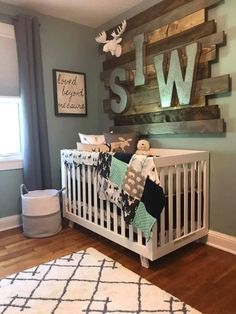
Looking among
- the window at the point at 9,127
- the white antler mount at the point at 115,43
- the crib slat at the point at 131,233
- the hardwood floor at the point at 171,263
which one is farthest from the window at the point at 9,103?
the crib slat at the point at 131,233

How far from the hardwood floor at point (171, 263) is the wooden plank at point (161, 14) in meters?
1.96

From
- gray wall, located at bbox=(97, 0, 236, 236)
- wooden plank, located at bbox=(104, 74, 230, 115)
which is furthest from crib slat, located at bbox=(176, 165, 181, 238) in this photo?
wooden plank, located at bbox=(104, 74, 230, 115)

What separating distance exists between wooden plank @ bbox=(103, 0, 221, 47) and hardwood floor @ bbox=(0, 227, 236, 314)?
6.43ft

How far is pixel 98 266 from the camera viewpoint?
6.35ft

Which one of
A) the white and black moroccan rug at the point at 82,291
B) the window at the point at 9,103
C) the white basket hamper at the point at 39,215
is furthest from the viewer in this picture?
the window at the point at 9,103

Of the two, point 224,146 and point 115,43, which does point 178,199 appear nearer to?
point 224,146

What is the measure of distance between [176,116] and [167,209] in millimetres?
894

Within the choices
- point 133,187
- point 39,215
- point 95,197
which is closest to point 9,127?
point 39,215

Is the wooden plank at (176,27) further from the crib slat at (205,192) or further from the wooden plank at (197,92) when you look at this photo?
the crib slat at (205,192)

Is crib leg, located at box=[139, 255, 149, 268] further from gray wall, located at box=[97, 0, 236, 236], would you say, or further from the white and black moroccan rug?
gray wall, located at box=[97, 0, 236, 236]

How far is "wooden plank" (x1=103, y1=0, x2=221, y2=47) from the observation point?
7.18ft

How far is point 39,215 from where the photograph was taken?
2.50m

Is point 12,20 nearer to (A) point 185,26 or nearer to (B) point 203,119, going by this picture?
(A) point 185,26

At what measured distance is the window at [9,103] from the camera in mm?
2666
